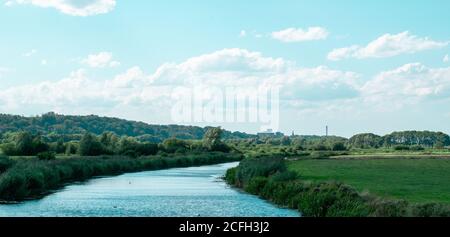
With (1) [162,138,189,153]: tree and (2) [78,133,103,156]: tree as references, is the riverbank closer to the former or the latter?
(2) [78,133,103,156]: tree

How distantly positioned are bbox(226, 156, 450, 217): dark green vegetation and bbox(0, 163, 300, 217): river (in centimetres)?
114

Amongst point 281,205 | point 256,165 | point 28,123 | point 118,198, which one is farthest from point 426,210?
point 28,123

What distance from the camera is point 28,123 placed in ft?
610

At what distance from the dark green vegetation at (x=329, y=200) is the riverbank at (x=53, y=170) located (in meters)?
18.2

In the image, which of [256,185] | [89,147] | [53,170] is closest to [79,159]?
[53,170]

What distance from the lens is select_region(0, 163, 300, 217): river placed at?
129ft

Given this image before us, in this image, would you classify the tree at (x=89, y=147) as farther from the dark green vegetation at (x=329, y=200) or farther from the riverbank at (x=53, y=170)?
the dark green vegetation at (x=329, y=200)

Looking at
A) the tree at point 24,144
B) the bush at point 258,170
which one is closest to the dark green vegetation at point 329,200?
the bush at point 258,170

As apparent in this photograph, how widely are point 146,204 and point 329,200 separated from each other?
570 inches

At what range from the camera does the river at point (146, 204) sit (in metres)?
39.2

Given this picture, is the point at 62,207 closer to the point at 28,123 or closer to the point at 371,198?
the point at 371,198

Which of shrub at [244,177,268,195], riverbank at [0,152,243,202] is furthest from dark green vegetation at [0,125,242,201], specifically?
shrub at [244,177,268,195]

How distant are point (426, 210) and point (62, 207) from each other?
24.2 metres

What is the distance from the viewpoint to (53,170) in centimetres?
6606
